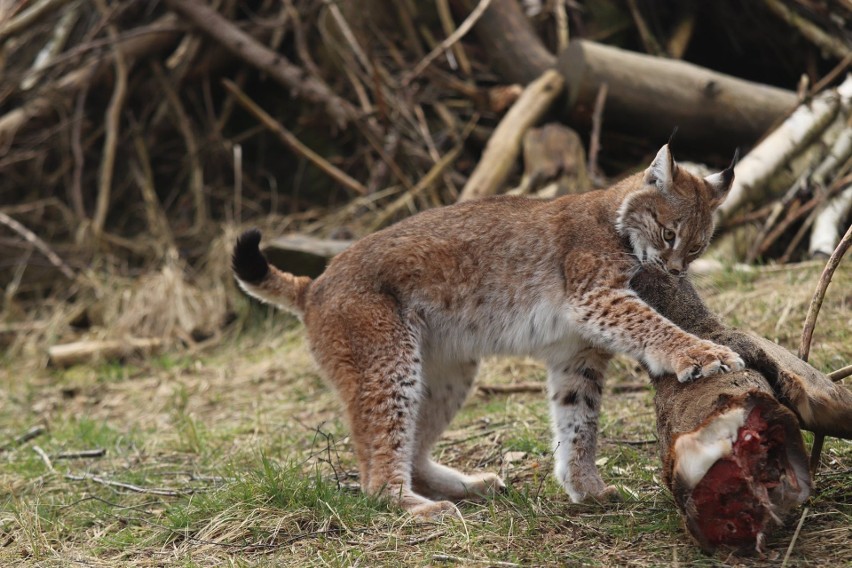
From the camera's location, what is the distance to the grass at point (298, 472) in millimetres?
3664

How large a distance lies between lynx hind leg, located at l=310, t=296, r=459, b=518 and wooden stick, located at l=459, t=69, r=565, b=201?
3.74 metres

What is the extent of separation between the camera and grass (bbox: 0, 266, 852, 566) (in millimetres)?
3664

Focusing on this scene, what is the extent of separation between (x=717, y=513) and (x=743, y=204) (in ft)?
17.2

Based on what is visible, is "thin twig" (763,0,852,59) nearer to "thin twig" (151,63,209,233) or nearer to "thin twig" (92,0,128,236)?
"thin twig" (151,63,209,233)

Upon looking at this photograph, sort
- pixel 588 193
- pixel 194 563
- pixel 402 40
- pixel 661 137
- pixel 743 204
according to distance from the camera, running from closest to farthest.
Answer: pixel 194 563, pixel 588 193, pixel 743 204, pixel 661 137, pixel 402 40

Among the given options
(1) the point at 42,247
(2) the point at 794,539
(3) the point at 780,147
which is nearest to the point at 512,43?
(3) the point at 780,147

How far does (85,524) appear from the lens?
178 inches

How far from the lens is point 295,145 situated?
9758mm

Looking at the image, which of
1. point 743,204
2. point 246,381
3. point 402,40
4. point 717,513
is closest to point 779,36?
point 743,204

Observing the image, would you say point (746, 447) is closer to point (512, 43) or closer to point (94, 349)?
point (94, 349)

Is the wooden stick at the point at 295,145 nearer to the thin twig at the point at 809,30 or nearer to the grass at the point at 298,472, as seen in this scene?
the grass at the point at 298,472

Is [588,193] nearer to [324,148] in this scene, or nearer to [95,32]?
[324,148]

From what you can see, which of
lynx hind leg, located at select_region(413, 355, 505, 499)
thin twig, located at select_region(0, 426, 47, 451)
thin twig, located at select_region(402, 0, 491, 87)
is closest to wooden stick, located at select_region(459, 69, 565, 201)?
thin twig, located at select_region(402, 0, 491, 87)

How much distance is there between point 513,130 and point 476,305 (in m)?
4.03
